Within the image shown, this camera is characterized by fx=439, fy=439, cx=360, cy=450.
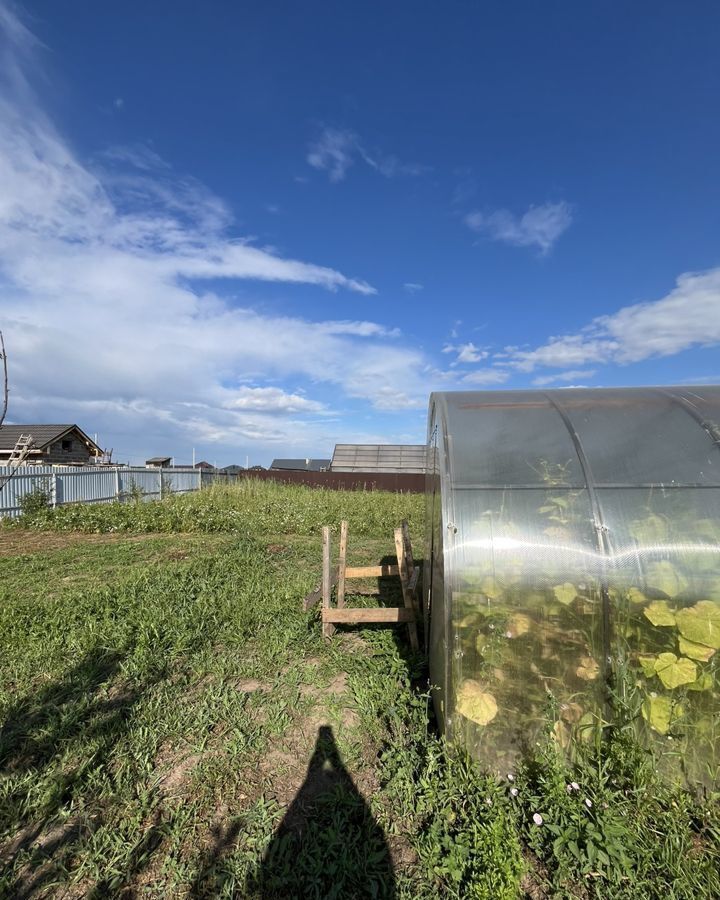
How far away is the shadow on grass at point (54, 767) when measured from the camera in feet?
7.31

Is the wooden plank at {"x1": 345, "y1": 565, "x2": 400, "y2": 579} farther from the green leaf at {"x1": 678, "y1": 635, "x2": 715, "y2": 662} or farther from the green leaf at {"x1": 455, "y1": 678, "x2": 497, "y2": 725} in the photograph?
the green leaf at {"x1": 678, "y1": 635, "x2": 715, "y2": 662}

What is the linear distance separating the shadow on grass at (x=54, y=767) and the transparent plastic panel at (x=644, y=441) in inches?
142

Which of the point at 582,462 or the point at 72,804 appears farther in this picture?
the point at 582,462

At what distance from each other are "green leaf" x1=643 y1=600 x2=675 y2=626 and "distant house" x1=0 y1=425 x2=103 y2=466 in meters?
23.0

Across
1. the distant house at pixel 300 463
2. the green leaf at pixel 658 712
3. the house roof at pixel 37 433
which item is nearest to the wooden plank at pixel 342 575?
the green leaf at pixel 658 712

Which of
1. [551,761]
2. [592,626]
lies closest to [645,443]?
[592,626]

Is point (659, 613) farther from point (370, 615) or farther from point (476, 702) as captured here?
point (370, 615)

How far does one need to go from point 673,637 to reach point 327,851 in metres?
2.15

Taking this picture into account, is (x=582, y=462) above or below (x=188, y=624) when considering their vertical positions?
above

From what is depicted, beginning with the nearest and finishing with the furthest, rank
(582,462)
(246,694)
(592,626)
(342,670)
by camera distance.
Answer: (592,626), (582,462), (246,694), (342,670)

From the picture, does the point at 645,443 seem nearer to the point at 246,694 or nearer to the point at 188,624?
the point at 246,694

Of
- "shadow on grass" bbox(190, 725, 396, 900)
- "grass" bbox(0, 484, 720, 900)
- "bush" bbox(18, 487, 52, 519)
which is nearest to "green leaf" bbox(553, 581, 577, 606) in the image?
"grass" bbox(0, 484, 720, 900)

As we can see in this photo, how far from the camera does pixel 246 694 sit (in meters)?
3.60

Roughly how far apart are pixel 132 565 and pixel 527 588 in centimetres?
720
